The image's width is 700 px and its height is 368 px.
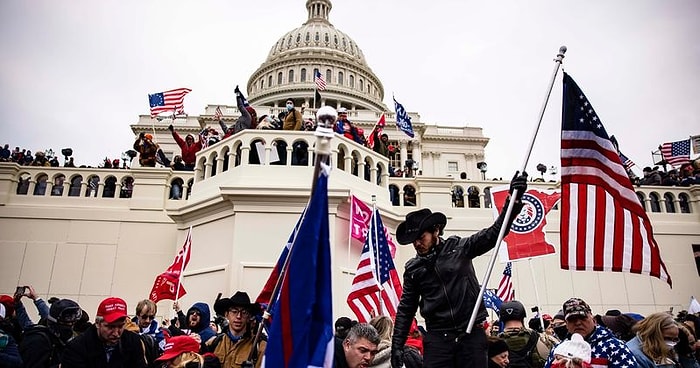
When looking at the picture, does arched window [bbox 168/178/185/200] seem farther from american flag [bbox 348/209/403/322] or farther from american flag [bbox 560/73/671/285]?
american flag [bbox 560/73/671/285]

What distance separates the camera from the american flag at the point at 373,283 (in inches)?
299

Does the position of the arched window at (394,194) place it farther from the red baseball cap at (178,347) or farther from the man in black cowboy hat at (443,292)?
the red baseball cap at (178,347)

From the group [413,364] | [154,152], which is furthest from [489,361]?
[154,152]

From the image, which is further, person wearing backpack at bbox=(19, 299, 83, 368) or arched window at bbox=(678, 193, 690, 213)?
arched window at bbox=(678, 193, 690, 213)

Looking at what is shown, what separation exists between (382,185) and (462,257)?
28.1 feet

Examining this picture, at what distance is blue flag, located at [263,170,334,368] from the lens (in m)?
2.62

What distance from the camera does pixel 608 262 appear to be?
15.1 ft

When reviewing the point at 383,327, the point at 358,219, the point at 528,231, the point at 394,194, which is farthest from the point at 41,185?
the point at 528,231

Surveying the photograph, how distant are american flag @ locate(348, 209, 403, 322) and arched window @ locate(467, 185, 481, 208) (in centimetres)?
583

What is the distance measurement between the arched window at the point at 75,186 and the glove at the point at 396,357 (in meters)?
11.6

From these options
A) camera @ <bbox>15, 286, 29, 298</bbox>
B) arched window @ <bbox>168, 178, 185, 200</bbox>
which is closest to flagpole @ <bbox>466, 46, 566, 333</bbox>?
camera @ <bbox>15, 286, 29, 298</bbox>

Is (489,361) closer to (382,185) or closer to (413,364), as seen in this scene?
(413,364)

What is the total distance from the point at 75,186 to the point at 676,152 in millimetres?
21220

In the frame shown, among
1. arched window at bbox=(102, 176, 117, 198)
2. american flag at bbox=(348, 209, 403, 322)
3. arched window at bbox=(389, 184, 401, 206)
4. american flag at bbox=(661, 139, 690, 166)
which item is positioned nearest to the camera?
american flag at bbox=(348, 209, 403, 322)
